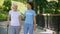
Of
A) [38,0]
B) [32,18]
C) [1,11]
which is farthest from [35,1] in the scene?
[32,18]

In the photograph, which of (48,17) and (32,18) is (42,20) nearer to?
(48,17)

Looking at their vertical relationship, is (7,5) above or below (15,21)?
above

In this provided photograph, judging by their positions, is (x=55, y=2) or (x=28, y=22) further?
(x=55, y=2)

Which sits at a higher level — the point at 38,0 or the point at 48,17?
the point at 38,0

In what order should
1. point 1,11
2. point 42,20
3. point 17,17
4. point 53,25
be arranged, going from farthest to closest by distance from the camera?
point 1,11
point 42,20
point 53,25
point 17,17

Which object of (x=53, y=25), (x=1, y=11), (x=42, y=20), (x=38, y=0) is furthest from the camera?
(x=1, y=11)

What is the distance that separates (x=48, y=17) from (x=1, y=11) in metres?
11.3

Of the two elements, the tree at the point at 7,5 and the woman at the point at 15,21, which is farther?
the tree at the point at 7,5

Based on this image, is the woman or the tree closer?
the woman

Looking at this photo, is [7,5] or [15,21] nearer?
[15,21]

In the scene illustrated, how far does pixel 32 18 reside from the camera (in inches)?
311

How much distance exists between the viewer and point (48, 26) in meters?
15.1

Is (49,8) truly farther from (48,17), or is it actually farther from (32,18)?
(32,18)

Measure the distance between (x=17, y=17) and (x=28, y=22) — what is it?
0.57 metres
